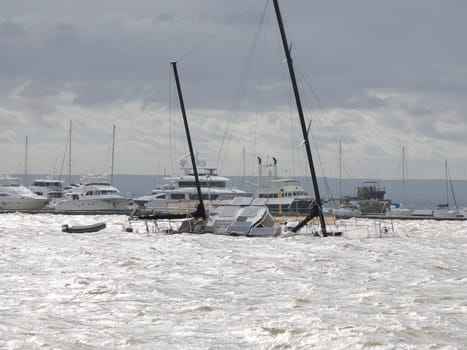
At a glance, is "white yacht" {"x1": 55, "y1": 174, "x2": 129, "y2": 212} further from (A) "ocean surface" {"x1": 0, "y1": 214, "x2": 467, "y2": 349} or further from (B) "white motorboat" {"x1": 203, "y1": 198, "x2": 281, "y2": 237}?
(A) "ocean surface" {"x1": 0, "y1": 214, "x2": 467, "y2": 349}

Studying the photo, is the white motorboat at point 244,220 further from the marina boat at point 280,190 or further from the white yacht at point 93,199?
the white yacht at point 93,199

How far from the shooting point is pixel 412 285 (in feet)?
95.0

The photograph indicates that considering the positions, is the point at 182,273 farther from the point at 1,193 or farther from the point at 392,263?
the point at 1,193

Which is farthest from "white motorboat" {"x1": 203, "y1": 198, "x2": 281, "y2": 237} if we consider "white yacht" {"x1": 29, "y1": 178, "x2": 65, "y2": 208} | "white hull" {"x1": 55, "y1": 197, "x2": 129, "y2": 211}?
"white yacht" {"x1": 29, "y1": 178, "x2": 65, "y2": 208}

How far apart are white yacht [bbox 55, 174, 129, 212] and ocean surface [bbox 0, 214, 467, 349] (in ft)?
229

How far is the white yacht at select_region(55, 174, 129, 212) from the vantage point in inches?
4606

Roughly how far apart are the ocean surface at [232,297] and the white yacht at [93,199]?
229ft

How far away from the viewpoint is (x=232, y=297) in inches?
1003

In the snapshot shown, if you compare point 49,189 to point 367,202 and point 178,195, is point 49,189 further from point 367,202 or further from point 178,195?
point 367,202

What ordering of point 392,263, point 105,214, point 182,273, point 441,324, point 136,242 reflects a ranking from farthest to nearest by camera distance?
1. point 105,214
2. point 136,242
3. point 392,263
4. point 182,273
5. point 441,324

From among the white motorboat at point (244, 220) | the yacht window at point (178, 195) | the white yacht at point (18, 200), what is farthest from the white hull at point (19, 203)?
the white motorboat at point (244, 220)

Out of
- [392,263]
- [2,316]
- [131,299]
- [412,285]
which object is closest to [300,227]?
[392,263]

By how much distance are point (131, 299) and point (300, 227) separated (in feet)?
113

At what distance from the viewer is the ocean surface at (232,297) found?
18.8m
